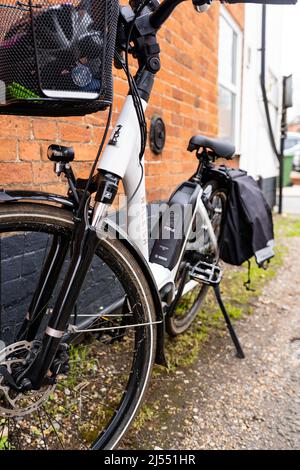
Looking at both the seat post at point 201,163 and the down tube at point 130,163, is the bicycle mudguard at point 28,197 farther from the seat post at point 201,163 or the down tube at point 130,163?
the seat post at point 201,163

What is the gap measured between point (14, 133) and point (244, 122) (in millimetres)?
4411

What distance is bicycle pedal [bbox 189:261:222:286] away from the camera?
2078 mm

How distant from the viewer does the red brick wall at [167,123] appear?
1.63 m

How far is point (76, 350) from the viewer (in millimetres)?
1953

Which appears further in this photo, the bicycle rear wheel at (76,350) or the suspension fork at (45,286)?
the suspension fork at (45,286)

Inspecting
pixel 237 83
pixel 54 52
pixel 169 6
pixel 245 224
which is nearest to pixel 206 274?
pixel 245 224

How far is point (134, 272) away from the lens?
1274 millimetres

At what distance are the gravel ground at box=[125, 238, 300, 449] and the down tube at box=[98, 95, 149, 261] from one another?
752 millimetres

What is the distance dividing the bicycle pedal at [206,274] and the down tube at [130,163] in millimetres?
650

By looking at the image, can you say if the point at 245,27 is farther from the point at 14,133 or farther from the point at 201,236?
the point at 14,133

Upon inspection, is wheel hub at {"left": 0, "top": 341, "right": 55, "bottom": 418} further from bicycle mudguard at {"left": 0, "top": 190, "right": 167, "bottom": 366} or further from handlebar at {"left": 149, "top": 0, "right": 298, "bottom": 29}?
handlebar at {"left": 149, "top": 0, "right": 298, "bottom": 29}

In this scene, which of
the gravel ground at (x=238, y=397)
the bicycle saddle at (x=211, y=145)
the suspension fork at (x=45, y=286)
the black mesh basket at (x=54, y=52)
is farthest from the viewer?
the bicycle saddle at (x=211, y=145)

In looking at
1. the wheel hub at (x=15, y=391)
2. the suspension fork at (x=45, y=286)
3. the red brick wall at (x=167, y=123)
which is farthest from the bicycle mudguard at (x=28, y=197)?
the red brick wall at (x=167, y=123)

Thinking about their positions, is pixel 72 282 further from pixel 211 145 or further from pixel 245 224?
pixel 245 224
